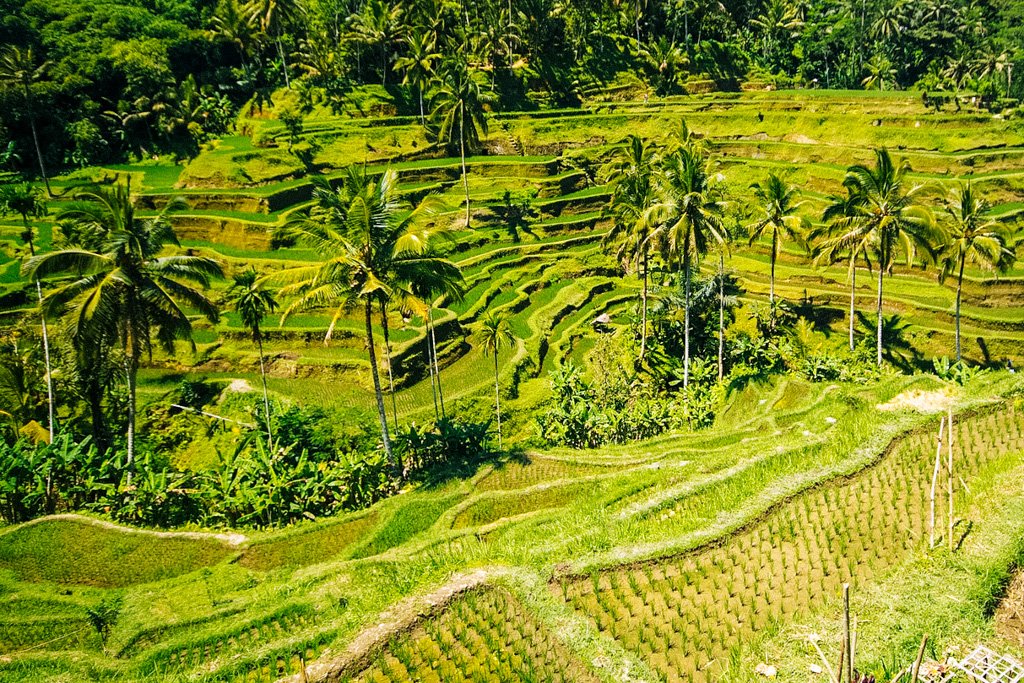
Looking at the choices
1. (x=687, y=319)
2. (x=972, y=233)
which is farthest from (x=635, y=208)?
(x=972, y=233)

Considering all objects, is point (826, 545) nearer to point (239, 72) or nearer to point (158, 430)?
point (158, 430)

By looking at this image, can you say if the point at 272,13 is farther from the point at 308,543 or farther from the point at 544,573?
the point at 544,573

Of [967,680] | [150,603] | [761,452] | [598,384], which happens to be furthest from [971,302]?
[150,603]

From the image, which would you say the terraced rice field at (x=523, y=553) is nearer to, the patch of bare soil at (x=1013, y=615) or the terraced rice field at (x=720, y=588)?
the terraced rice field at (x=720, y=588)

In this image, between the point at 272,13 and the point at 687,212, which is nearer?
the point at 687,212

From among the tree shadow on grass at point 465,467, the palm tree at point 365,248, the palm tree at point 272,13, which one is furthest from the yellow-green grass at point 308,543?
the palm tree at point 272,13

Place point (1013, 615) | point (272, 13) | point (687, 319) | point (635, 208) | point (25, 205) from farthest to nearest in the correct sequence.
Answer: point (272, 13) → point (635, 208) → point (25, 205) → point (687, 319) → point (1013, 615)
